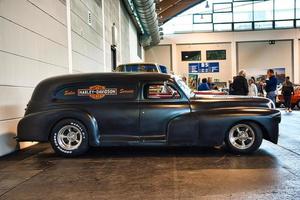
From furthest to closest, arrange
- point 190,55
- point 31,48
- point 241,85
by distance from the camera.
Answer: point 190,55 < point 241,85 < point 31,48

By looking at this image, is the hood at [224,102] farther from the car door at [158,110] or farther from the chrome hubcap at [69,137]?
the chrome hubcap at [69,137]

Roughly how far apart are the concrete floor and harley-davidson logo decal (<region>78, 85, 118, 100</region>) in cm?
104

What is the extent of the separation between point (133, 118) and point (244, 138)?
6.28 feet

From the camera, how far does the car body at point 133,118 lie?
7055 millimetres

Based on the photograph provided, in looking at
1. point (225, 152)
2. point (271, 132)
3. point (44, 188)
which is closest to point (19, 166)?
point (44, 188)

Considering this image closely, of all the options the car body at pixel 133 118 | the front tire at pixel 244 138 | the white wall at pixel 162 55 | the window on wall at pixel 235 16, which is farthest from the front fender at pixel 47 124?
the window on wall at pixel 235 16

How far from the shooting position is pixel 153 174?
5.63m

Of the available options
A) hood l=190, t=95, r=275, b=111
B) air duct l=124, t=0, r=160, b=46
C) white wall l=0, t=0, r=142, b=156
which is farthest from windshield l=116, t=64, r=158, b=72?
hood l=190, t=95, r=275, b=111

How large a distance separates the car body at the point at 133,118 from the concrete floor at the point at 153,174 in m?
0.31

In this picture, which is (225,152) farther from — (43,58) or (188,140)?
(43,58)

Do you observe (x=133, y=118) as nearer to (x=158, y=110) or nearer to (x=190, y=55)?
(x=158, y=110)

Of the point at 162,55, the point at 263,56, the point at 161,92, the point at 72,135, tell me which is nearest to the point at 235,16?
the point at 263,56

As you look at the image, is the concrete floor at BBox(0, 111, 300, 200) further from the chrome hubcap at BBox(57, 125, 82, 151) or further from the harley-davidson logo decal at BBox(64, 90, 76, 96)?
the harley-davidson logo decal at BBox(64, 90, 76, 96)

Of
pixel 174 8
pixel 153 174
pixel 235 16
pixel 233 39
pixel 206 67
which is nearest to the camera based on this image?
pixel 153 174
